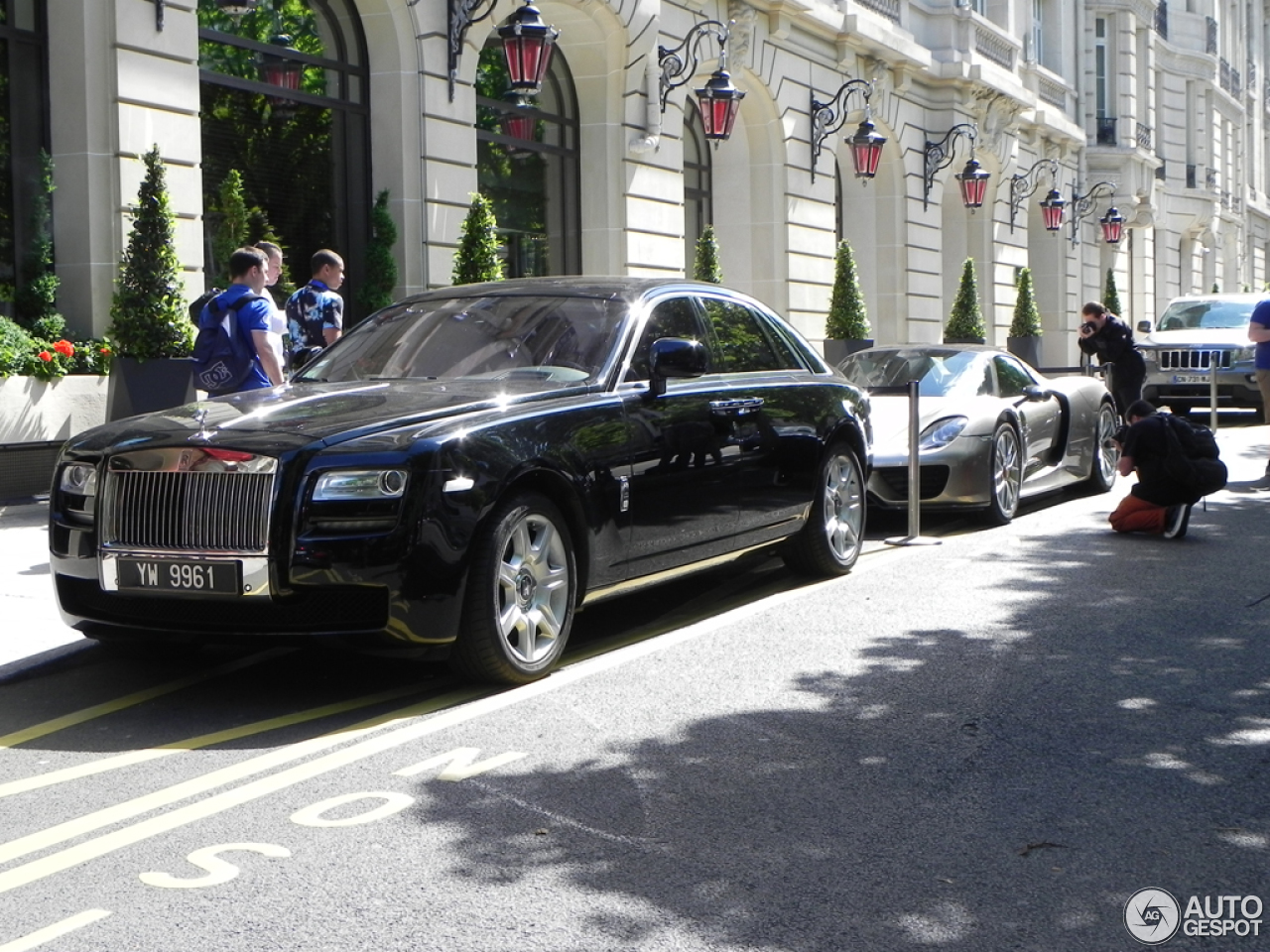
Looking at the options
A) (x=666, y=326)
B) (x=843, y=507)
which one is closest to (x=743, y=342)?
(x=666, y=326)

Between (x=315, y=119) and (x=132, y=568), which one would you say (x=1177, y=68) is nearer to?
(x=315, y=119)

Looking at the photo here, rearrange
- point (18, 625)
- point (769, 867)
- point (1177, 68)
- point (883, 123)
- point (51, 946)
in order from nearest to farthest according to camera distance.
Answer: point (51, 946) < point (769, 867) < point (18, 625) < point (883, 123) < point (1177, 68)

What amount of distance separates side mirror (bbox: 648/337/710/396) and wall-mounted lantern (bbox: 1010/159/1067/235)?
93.4 feet

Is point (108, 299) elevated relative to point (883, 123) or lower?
lower

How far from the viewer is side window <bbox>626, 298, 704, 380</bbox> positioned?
7.36 metres

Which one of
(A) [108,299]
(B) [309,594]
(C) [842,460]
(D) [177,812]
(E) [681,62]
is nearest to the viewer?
(D) [177,812]

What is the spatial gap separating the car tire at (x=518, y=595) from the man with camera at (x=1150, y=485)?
516 centimetres

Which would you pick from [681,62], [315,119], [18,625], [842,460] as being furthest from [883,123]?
[18,625]

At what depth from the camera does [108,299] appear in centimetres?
1325

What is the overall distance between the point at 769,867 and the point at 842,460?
16.8ft

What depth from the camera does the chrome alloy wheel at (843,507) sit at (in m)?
8.96

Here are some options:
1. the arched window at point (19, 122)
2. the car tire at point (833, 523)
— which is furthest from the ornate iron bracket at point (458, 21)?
the car tire at point (833, 523)

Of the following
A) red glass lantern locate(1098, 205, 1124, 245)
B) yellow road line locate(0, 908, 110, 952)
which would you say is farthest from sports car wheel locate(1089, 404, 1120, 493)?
red glass lantern locate(1098, 205, 1124, 245)

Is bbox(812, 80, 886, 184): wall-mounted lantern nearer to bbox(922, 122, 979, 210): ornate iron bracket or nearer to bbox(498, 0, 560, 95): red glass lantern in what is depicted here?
bbox(922, 122, 979, 210): ornate iron bracket
